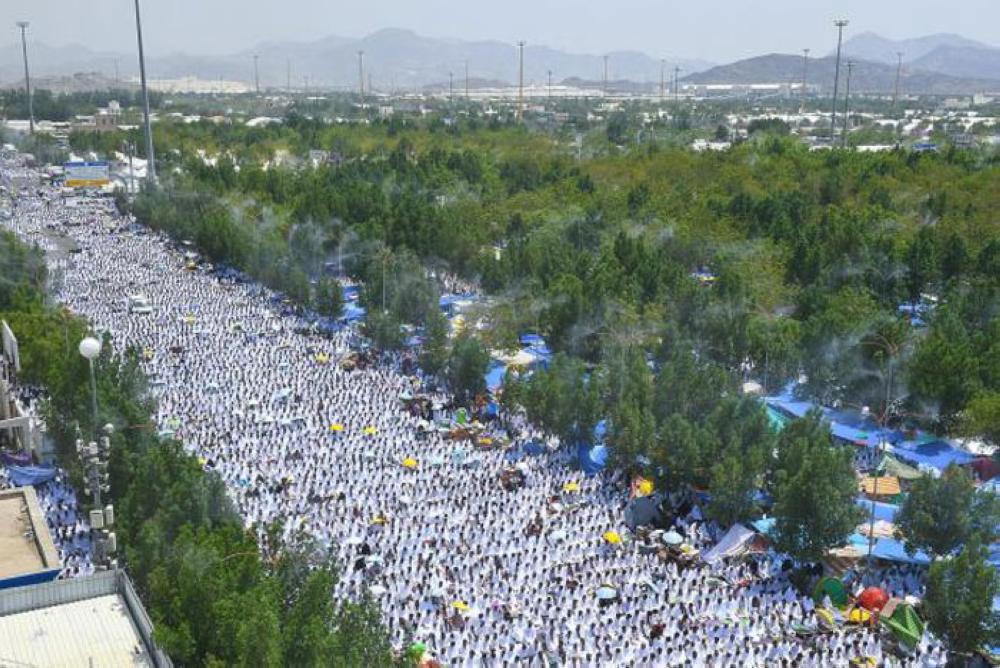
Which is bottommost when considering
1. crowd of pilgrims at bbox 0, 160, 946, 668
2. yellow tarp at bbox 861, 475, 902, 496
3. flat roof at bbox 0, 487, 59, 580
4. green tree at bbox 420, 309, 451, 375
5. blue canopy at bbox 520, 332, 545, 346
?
crowd of pilgrims at bbox 0, 160, 946, 668

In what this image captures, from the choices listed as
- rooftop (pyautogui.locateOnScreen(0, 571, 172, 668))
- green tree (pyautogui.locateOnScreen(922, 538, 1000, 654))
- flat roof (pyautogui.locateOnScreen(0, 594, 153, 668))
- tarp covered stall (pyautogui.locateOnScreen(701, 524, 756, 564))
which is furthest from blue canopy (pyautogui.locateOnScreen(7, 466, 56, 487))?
green tree (pyautogui.locateOnScreen(922, 538, 1000, 654))

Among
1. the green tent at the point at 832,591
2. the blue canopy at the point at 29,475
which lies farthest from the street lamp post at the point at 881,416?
the blue canopy at the point at 29,475

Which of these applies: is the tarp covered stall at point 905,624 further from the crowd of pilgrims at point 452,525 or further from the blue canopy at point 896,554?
the blue canopy at point 896,554

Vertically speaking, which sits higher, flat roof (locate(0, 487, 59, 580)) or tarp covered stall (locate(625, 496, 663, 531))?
flat roof (locate(0, 487, 59, 580))

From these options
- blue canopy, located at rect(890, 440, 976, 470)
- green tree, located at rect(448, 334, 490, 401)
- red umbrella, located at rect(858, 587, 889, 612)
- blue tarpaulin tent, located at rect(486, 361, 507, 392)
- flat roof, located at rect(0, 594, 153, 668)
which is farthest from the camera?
blue tarpaulin tent, located at rect(486, 361, 507, 392)

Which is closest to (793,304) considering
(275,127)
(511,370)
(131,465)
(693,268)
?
(693,268)

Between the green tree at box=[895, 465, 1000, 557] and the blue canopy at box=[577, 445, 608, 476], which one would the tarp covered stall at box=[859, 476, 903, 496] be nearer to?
the green tree at box=[895, 465, 1000, 557]

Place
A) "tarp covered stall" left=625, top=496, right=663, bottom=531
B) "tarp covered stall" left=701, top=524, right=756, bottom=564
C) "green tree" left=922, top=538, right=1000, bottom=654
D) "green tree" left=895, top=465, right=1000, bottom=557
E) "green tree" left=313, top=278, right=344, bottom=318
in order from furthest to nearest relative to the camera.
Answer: "green tree" left=313, top=278, right=344, bottom=318 < "tarp covered stall" left=625, top=496, right=663, bottom=531 < "tarp covered stall" left=701, top=524, right=756, bottom=564 < "green tree" left=895, top=465, right=1000, bottom=557 < "green tree" left=922, top=538, right=1000, bottom=654
